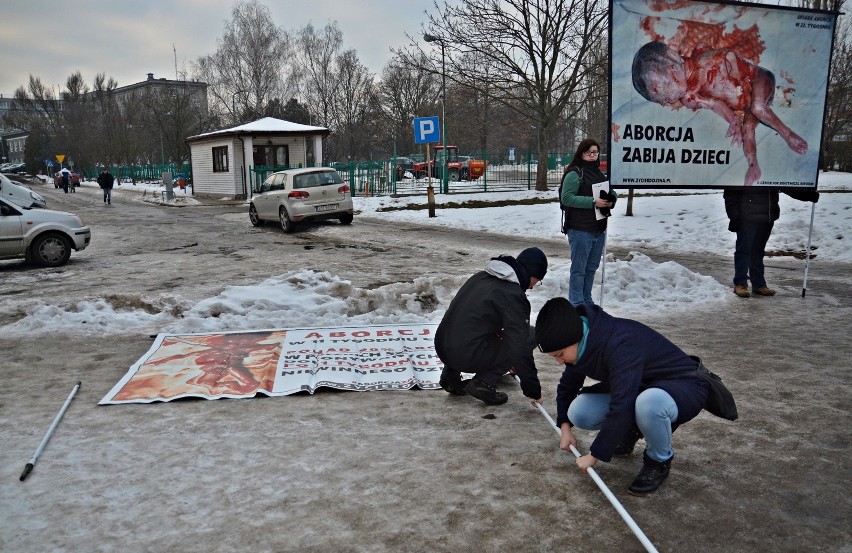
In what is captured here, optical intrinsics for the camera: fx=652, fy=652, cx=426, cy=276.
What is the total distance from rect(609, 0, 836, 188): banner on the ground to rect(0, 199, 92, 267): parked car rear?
10.3 meters

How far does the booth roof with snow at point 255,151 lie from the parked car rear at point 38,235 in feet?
66.6

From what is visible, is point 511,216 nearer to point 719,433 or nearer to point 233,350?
point 233,350

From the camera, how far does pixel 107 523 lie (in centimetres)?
302

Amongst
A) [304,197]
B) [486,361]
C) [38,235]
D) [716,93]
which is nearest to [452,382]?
[486,361]

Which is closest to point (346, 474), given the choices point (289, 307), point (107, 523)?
point (107, 523)

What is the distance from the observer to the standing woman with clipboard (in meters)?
6.59

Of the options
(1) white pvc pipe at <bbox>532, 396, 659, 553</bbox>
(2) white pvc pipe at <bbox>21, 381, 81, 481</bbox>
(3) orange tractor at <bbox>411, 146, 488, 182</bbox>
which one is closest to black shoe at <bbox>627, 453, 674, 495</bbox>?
(1) white pvc pipe at <bbox>532, 396, 659, 553</bbox>

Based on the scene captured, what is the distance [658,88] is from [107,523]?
6753 mm

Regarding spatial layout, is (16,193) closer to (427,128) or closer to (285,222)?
(285,222)

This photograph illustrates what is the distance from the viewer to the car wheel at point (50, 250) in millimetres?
12031

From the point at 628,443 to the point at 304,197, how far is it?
591 inches

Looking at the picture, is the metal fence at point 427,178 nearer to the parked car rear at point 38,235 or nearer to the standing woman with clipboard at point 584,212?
the parked car rear at point 38,235

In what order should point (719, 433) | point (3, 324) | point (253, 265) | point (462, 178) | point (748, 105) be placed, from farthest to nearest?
point (462, 178) < point (253, 265) < point (748, 105) < point (3, 324) < point (719, 433)

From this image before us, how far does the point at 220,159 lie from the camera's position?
3556cm
